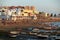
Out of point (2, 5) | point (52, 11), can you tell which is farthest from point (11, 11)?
point (52, 11)

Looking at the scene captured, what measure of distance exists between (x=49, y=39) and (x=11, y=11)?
0.55 meters

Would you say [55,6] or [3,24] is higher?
[55,6]

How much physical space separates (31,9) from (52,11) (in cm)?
25

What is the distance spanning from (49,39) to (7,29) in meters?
0.50

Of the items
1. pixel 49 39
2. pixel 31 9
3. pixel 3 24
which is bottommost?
pixel 49 39

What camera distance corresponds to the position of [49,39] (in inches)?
95.1

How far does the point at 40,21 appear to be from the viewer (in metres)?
2.46

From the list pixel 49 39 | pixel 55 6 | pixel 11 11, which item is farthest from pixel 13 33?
pixel 55 6

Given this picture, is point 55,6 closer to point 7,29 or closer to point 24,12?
point 24,12

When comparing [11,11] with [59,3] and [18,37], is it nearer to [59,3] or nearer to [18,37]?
[18,37]

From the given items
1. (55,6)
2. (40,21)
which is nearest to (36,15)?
(40,21)

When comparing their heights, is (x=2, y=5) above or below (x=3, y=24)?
above

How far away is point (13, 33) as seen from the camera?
2.44 meters

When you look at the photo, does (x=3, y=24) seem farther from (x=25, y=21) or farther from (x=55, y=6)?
(x=55, y=6)
